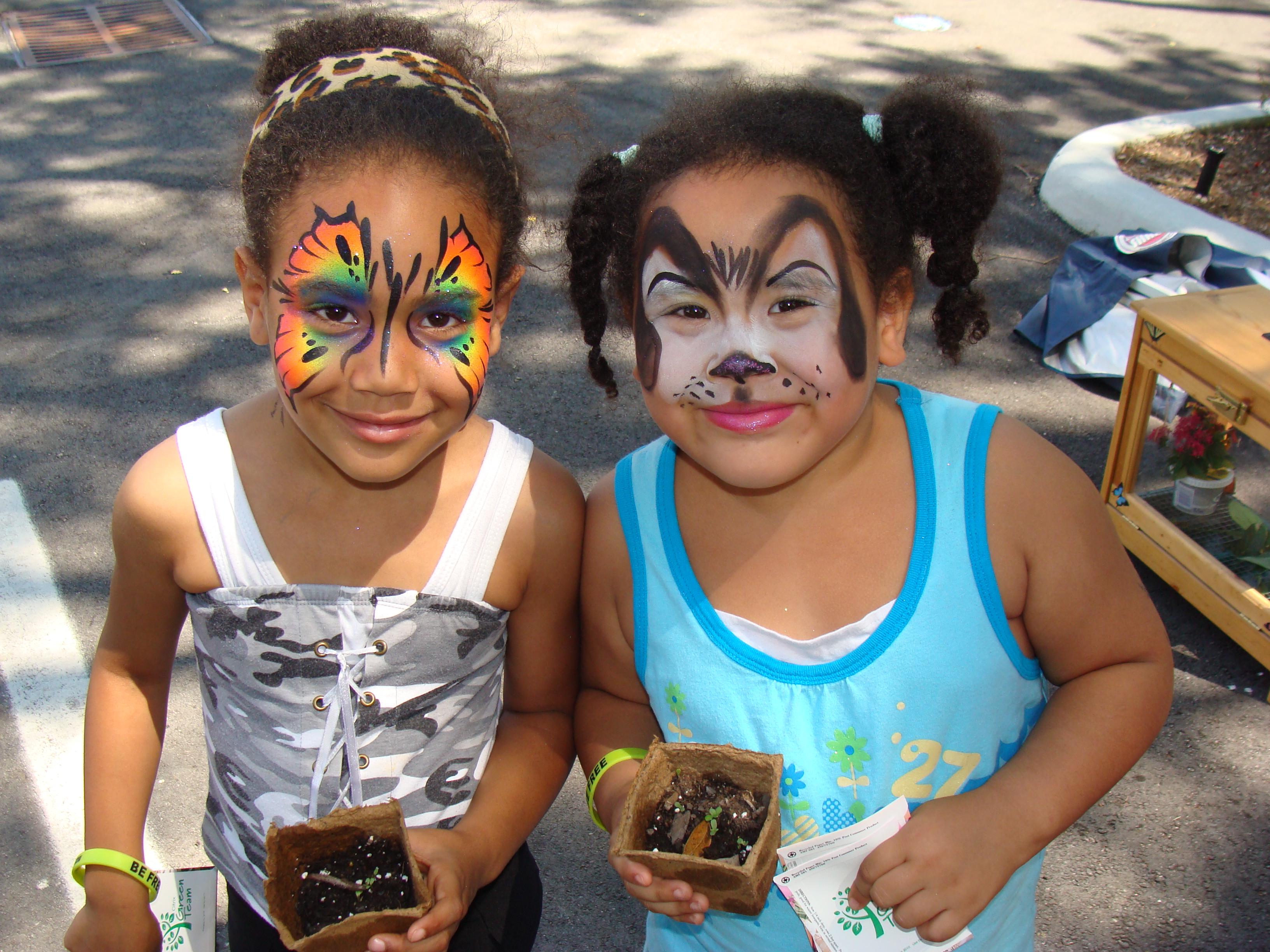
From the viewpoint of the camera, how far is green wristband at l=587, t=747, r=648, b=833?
168 cm

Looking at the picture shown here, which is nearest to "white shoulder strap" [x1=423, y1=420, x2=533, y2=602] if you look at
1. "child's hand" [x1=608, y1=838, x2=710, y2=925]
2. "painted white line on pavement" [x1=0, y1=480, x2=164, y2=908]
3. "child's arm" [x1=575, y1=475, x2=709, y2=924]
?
"child's arm" [x1=575, y1=475, x2=709, y2=924]

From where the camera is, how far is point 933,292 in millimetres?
5180

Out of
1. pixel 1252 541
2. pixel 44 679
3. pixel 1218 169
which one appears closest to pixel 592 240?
pixel 44 679

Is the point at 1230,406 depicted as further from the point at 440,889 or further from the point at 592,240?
the point at 440,889

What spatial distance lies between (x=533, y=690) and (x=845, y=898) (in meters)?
0.62

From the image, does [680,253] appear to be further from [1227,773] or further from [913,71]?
[913,71]

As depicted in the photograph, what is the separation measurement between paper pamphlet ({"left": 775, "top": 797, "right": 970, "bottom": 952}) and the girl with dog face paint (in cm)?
49

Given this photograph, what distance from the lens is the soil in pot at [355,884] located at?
1.52 meters

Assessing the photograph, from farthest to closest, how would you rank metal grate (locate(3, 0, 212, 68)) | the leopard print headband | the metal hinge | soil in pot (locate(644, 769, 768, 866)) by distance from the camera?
1. metal grate (locate(3, 0, 212, 68))
2. the metal hinge
3. the leopard print headband
4. soil in pot (locate(644, 769, 768, 866))

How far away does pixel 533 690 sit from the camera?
183 cm

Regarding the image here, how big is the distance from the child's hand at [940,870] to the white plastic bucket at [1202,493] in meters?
2.56

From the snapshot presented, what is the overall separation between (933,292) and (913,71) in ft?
9.39

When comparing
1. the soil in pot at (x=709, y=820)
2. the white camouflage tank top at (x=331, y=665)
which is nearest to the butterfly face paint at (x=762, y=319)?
the white camouflage tank top at (x=331, y=665)

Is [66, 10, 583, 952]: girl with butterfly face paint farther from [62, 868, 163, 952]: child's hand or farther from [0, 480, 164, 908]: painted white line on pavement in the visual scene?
[0, 480, 164, 908]: painted white line on pavement
